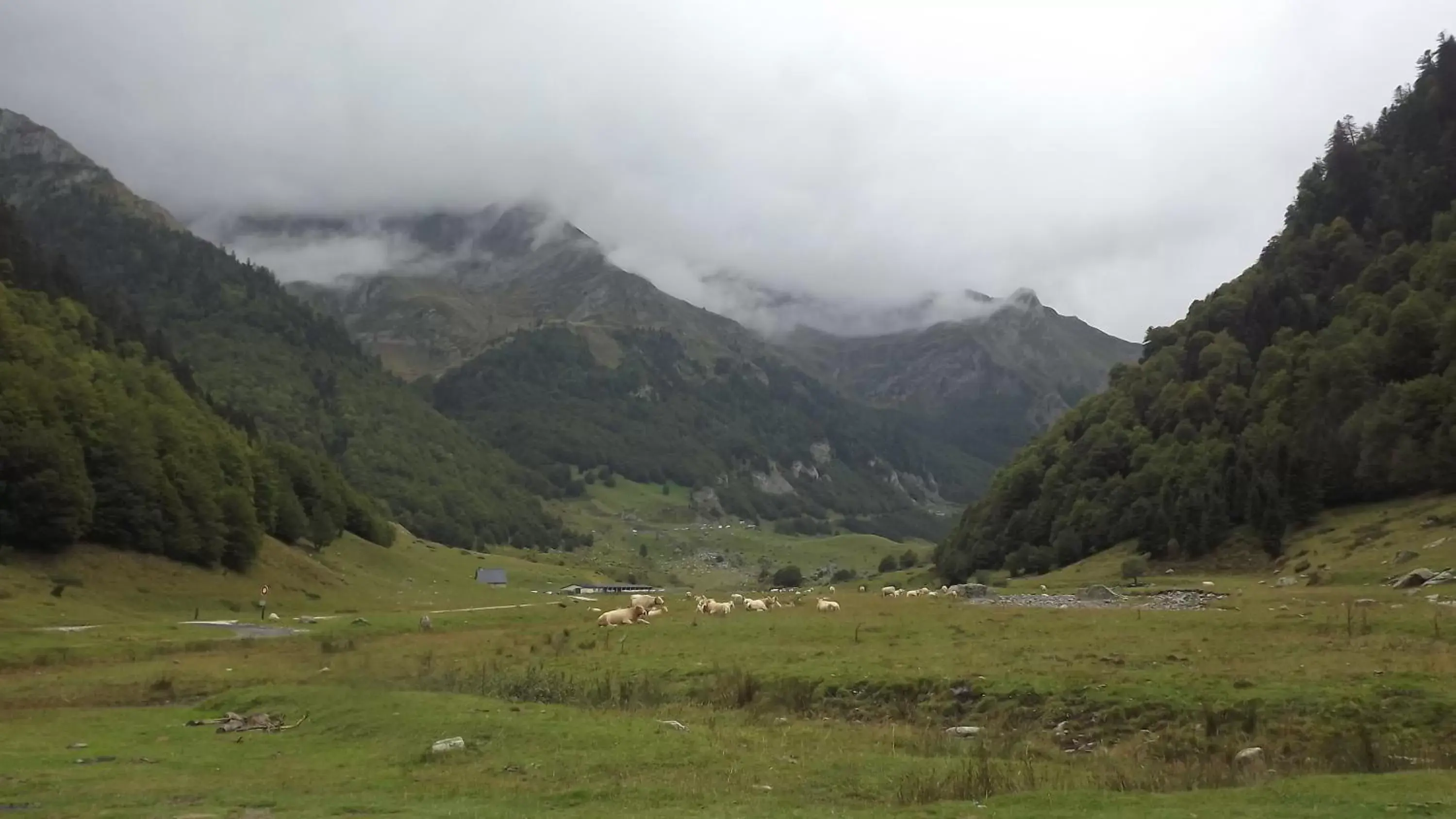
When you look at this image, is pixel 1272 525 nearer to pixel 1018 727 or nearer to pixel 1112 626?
pixel 1112 626

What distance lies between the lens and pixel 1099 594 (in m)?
55.1

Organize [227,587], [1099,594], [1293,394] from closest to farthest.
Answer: [1099,594] < [227,587] < [1293,394]

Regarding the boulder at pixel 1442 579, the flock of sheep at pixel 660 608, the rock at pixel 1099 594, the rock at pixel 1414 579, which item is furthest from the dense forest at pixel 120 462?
the boulder at pixel 1442 579

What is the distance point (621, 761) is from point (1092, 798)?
8.92 meters

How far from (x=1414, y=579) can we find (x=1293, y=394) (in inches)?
2469

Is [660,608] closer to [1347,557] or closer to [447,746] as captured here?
[447,746]

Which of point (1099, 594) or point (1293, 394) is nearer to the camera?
point (1099, 594)

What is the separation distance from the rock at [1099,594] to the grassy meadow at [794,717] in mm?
7209

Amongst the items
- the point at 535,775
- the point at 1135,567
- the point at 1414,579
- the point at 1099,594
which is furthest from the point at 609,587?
the point at 535,775

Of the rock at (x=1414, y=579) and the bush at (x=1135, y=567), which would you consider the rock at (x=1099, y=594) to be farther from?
the bush at (x=1135, y=567)

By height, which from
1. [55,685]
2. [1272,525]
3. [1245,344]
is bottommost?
[55,685]

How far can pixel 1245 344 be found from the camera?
124 m

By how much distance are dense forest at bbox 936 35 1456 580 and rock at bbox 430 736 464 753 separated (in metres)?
73.1

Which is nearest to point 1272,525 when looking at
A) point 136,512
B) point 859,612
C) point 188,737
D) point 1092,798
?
point 859,612
